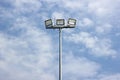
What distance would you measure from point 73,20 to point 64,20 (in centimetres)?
105

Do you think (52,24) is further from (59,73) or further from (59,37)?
(59,73)

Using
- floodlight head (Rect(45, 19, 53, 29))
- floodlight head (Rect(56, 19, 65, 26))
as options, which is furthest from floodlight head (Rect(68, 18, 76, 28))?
floodlight head (Rect(45, 19, 53, 29))

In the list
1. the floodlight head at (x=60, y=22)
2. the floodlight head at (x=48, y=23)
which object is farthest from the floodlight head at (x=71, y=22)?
the floodlight head at (x=48, y=23)

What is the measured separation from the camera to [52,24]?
3094cm

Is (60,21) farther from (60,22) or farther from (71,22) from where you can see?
(71,22)

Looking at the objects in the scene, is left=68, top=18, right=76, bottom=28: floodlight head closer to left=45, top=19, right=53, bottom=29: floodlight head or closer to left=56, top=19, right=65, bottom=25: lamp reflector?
left=56, top=19, right=65, bottom=25: lamp reflector

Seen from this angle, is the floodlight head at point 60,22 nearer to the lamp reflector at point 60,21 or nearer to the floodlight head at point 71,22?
the lamp reflector at point 60,21

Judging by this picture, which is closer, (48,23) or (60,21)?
(60,21)

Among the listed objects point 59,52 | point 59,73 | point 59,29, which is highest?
point 59,29

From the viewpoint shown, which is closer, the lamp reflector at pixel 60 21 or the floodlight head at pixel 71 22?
the lamp reflector at pixel 60 21

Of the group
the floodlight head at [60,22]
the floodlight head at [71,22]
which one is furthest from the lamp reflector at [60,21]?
the floodlight head at [71,22]

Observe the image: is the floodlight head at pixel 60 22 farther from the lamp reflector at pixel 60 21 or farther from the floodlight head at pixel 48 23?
the floodlight head at pixel 48 23

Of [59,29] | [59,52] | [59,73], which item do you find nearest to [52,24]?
[59,29]

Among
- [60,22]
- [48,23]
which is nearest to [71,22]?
[60,22]
